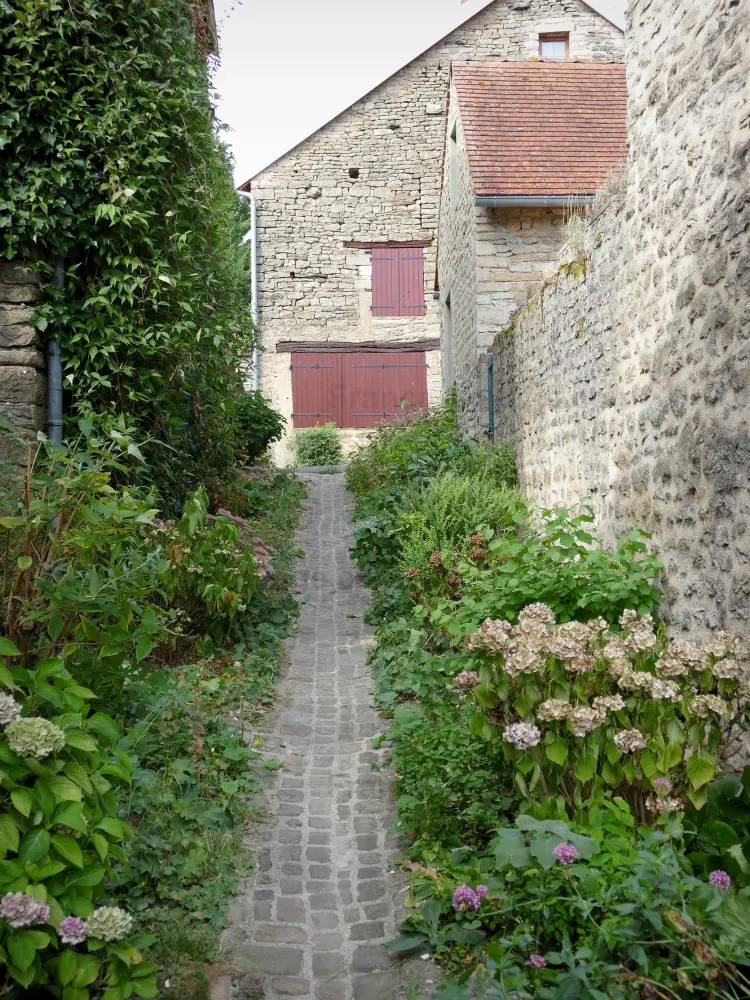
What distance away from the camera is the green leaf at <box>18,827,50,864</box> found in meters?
2.28

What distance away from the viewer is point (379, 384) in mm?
18156

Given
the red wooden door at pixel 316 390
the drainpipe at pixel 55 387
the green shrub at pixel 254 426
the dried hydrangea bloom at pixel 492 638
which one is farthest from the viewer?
the red wooden door at pixel 316 390

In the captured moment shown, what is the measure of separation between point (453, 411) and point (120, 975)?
10.9m

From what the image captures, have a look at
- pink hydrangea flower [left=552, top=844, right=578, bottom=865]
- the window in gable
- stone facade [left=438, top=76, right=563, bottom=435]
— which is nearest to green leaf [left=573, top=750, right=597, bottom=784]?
pink hydrangea flower [left=552, top=844, right=578, bottom=865]

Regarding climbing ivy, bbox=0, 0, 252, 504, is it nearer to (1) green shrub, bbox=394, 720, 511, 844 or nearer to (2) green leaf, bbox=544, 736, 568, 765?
(1) green shrub, bbox=394, 720, 511, 844

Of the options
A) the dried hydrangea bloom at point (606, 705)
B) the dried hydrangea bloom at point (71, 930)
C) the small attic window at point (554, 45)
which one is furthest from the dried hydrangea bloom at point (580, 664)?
the small attic window at point (554, 45)

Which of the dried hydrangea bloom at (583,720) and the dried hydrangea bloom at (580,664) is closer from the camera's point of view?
the dried hydrangea bloom at (583,720)

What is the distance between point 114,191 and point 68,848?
4.55 metres

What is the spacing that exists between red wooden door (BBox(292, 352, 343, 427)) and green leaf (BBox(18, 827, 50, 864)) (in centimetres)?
1572

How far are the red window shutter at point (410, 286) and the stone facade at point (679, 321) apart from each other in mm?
12636

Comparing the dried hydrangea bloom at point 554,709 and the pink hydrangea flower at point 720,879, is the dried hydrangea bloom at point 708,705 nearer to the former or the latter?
the dried hydrangea bloom at point 554,709

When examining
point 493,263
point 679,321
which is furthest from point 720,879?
point 493,263

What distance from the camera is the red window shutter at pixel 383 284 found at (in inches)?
730

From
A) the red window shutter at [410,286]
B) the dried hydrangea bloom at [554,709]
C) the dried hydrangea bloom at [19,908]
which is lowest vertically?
the dried hydrangea bloom at [19,908]
